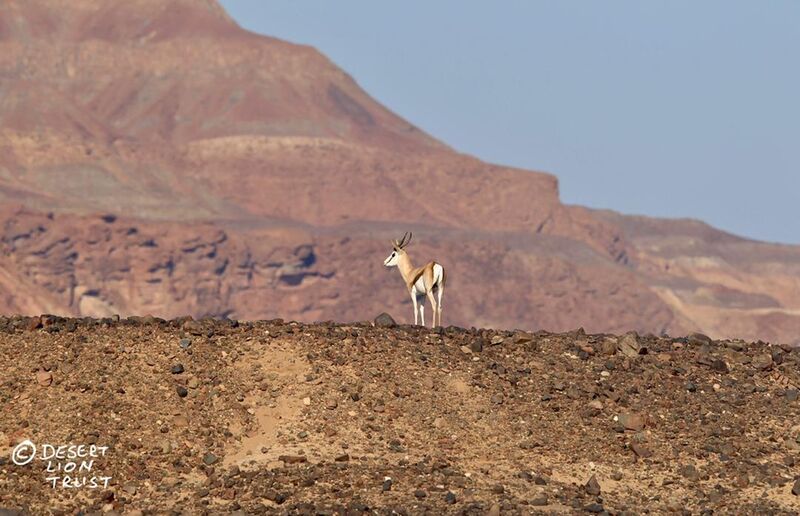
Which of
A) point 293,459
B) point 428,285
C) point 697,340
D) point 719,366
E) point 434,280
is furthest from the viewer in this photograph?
point 434,280

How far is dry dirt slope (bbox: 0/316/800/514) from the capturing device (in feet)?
76.4

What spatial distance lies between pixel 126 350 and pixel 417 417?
14.3 feet

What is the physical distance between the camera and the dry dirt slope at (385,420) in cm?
2328

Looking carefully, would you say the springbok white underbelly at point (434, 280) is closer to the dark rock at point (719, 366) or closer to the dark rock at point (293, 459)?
the dark rock at point (719, 366)

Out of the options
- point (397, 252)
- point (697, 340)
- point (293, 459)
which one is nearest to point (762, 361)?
point (697, 340)

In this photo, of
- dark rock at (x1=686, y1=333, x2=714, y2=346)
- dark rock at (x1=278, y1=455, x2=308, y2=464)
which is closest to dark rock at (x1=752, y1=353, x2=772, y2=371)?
dark rock at (x1=686, y1=333, x2=714, y2=346)

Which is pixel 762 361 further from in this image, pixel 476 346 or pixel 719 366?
pixel 476 346

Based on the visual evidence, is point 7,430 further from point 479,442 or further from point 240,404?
point 479,442

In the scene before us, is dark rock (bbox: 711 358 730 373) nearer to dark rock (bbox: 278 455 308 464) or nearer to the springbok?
the springbok

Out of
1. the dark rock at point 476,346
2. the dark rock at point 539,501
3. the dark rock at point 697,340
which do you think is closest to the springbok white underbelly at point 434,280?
the dark rock at point 697,340

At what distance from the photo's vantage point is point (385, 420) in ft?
82.4

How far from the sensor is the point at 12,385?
25.4 metres

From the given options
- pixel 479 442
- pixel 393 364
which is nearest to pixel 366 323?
pixel 393 364

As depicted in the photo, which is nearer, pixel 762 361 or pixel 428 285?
pixel 762 361
